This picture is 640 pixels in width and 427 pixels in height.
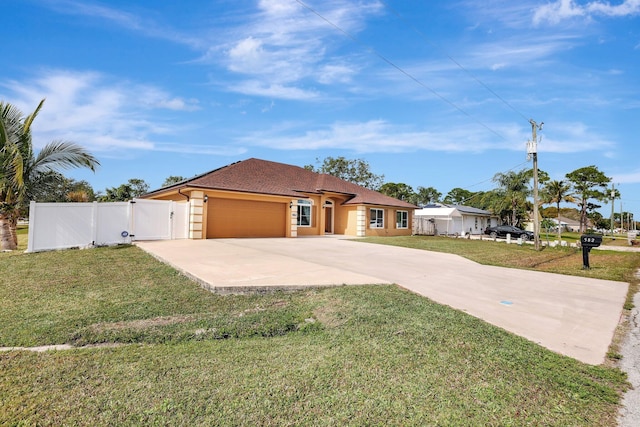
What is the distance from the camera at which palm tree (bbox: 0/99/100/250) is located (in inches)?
428

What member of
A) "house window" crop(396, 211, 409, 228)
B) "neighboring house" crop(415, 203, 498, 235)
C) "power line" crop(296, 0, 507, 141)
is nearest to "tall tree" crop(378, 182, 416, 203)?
"neighboring house" crop(415, 203, 498, 235)

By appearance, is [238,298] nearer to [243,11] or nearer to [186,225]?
[243,11]

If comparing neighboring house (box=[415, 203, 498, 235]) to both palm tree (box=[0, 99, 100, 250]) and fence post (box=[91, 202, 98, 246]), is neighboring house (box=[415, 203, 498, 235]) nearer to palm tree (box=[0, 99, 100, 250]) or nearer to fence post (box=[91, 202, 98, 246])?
fence post (box=[91, 202, 98, 246])

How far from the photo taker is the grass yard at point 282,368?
2287mm

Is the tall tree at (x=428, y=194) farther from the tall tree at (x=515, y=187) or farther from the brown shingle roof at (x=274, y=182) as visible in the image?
the brown shingle roof at (x=274, y=182)

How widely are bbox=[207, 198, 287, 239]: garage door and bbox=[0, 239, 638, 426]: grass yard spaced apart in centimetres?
1070

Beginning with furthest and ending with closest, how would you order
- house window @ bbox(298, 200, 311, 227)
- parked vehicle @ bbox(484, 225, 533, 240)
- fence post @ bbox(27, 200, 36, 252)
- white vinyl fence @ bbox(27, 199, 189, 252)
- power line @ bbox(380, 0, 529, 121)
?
parked vehicle @ bbox(484, 225, 533, 240) → house window @ bbox(298, 200, 311, 227) → white vinyl fence @ bbox(27, 199, 189, 252) → fence post @ bbox(27, 200, 36, 252) → power line @ bbox(380, 0, 529, 121)

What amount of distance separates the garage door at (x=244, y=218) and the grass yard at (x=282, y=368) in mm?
10698

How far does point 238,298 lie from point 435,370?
3.36 meters

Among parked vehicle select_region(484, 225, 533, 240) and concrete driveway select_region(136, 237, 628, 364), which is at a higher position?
parked vehicle select_region(484, 225, 533, 240)

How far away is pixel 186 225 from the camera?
14703 millimetres

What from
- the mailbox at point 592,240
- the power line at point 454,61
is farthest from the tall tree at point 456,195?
the mailbox at point 592,240

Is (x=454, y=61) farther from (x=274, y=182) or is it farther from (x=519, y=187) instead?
(x=519, y=187)

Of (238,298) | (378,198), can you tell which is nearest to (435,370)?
(238,298)
